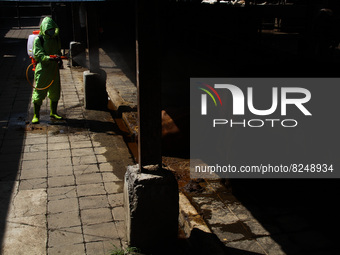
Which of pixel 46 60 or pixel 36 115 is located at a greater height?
pixel 46 60

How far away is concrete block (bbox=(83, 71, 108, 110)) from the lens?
9.56m

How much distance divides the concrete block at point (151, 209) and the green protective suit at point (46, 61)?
477 centimetres

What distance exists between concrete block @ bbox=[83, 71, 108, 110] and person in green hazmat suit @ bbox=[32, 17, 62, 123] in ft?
3.22

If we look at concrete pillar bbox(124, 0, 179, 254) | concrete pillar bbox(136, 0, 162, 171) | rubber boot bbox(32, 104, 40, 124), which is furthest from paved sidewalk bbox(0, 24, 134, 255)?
concrete pillar bbox(136, 0, 162, 171)

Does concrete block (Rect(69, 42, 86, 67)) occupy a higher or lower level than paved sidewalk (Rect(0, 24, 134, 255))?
higher

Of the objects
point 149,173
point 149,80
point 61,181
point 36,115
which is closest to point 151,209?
point 149,173

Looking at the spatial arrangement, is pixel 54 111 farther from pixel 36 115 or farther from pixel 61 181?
pixel 61 181

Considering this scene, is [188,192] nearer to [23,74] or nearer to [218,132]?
[218,132]

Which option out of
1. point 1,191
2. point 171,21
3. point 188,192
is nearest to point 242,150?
point 188,192

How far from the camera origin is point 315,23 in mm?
5398

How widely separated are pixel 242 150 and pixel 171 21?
461 centimetres

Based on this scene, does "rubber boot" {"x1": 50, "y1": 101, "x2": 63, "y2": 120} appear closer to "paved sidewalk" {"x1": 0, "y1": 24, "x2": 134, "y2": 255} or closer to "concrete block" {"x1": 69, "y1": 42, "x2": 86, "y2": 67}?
"paved sidewalk" {"x1": 0, "y1": 24, "x2": 134, "y2": 255}

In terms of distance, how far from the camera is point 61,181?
19.8 ft

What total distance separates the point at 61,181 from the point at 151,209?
2.25 metres
